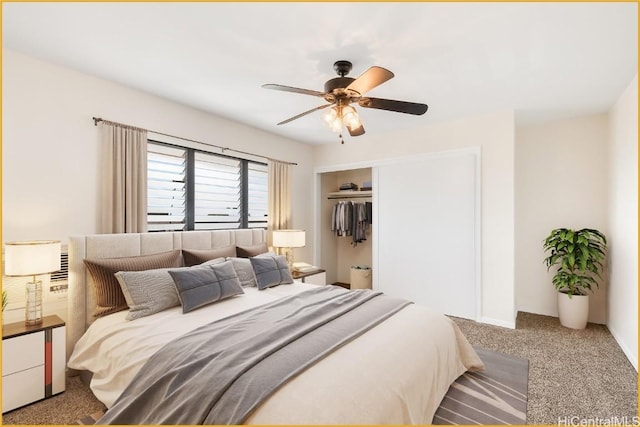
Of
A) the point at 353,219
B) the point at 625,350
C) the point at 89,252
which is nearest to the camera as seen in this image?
the point at 89,252

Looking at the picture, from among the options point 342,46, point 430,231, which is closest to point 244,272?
point 342,46

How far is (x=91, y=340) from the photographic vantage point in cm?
224

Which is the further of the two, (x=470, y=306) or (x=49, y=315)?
(x=470, y=306)

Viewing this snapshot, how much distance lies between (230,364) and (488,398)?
1874 millimetres

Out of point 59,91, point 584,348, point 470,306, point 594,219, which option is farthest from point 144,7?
point 594,219

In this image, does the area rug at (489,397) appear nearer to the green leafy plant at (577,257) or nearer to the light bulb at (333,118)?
the green leafy plant at (577,257)

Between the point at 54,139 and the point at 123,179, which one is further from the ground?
the point at 54,139

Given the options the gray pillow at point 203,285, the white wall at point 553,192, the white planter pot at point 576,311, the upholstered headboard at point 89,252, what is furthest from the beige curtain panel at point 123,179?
the white planter pot at point 576,311

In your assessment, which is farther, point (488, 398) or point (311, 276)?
point (311, 276)

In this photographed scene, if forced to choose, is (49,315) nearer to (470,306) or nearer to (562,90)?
(470,306)

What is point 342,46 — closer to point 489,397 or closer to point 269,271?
point 269,271

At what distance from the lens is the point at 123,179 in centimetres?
305

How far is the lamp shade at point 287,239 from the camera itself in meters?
4.31

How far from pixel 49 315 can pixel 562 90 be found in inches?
202
